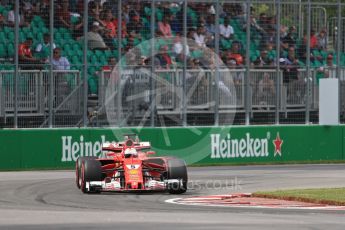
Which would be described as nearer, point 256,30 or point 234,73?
point 234,73

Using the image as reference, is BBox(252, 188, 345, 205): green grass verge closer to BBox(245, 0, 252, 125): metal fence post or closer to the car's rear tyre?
→ the car's rear tyre

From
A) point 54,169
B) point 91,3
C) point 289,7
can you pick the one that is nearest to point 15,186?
point 54,169

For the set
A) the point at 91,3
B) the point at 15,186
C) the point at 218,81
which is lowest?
the point at 15,186

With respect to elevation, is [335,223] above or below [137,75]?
below

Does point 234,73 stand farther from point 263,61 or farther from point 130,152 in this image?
point 130,152

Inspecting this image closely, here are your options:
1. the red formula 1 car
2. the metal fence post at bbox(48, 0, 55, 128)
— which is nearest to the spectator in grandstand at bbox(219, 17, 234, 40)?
the metal fence post at bbox(48, 0, 55, 128)

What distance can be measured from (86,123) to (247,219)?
13984 mm

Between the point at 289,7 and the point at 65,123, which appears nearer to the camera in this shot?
the point at 65,123

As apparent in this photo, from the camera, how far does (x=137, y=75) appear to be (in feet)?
97.2

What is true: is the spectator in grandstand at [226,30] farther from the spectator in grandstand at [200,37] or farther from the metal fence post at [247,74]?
the spectator in grandstand at [200,37]

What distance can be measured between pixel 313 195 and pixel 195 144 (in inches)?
449

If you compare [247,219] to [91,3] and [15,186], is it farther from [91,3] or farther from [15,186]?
[91,3]

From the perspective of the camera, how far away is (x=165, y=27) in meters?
30.3

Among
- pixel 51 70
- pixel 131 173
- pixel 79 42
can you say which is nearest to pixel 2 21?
pixel 51 70
